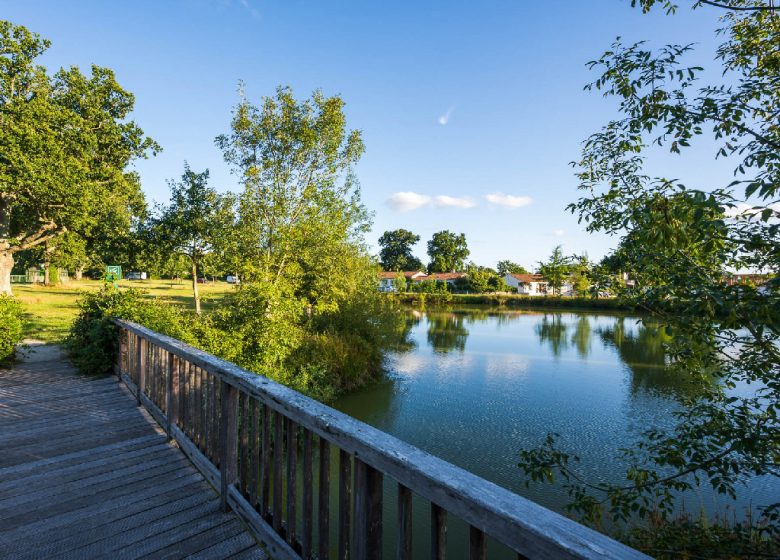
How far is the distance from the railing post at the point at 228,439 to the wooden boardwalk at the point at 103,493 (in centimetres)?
22

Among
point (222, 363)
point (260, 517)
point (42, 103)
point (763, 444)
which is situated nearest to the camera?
point (260, 517)

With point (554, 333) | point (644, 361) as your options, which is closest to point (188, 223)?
point (644, 361)

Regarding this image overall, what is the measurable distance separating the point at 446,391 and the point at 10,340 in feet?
39.0

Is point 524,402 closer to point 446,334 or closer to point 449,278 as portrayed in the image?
point 446,334

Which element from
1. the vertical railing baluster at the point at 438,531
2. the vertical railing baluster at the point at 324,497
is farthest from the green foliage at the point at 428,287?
the vertical railing baluster at the point at 438,531

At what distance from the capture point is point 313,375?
39.5 ft

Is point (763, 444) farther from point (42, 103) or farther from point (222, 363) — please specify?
point (42, 103)

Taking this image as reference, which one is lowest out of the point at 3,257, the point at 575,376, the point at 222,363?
the point at 575,376

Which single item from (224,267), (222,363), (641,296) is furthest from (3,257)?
(641,296)

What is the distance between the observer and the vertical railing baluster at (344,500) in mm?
1818

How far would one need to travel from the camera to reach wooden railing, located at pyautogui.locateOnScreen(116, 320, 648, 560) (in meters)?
1.07

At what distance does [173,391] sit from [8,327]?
250 inches

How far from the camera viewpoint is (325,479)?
6.28ft

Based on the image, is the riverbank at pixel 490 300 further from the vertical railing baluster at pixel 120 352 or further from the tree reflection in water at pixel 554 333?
the vertical railing baluster at pixel 120 352
